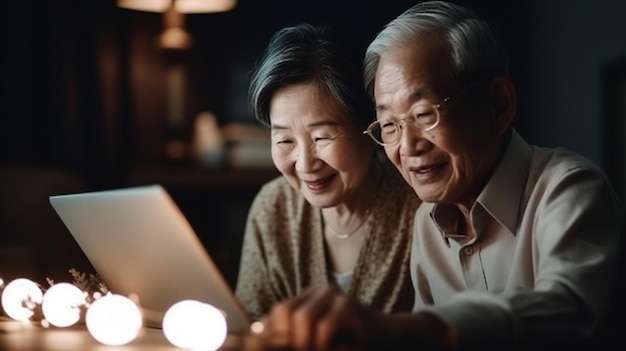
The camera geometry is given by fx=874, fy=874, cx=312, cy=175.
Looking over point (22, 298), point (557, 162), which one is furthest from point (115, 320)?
point (557, 162)

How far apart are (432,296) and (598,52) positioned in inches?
123

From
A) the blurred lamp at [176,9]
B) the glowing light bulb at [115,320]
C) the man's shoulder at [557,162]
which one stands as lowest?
the man's shoulder at [557,162]

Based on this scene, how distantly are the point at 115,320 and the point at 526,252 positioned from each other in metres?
0.66

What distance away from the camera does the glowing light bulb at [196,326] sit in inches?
45.2

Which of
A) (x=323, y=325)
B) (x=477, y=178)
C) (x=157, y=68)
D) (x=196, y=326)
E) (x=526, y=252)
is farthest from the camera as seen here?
(x=157, y=68)

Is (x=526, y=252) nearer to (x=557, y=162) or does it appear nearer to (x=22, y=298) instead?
(x=557, y=162)

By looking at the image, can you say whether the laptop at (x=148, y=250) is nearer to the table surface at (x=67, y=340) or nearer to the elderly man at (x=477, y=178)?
the table surface at (x=67, y=340)

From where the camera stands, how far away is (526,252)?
4.70 ft

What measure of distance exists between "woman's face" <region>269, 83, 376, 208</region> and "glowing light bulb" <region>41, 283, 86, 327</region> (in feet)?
1.73

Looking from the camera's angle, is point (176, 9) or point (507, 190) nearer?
point (507, 190)

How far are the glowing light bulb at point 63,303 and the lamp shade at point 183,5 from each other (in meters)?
2.87

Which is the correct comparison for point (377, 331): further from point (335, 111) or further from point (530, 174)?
point (335, 111)

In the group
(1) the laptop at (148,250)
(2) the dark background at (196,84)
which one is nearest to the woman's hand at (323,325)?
(1) the laptop at (148,250)

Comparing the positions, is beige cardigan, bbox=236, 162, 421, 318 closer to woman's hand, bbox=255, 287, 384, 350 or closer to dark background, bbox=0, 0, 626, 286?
woman's hand, bbox=255, 287, 384, 350
